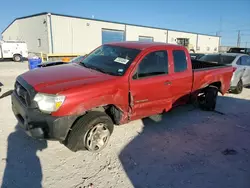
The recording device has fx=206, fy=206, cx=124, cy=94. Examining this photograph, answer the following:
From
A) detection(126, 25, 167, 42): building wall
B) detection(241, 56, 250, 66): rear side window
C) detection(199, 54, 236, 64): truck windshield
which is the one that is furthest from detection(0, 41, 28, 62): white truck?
detection(241, 56, 250, 66): rear side window

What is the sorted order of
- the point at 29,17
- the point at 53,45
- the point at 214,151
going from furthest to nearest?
the point at 29,17 → the point at 53,45 → the point at 214,151

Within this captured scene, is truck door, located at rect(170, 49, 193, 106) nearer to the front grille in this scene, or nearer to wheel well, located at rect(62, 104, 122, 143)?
wheel well, located at rect(62, 104, 122, 143)

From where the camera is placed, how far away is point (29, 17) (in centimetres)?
2788

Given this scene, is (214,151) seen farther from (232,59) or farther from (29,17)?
(29,17)

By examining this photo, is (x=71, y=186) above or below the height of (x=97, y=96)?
below

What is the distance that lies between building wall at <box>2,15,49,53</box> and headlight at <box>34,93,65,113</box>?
2355 cm

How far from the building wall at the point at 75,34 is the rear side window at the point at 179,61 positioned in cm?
2218

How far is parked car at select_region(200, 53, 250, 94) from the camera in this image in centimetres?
793

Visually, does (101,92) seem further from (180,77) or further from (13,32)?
(13,32)

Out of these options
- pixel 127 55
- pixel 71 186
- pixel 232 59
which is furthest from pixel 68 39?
pixel 71 186

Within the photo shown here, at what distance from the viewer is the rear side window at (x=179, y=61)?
15.2 feet

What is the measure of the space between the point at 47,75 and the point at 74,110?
0.94 metres

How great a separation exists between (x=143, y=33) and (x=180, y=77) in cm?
3025

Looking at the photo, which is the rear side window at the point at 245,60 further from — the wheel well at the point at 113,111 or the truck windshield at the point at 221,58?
the wheel well at the point at 113,111
